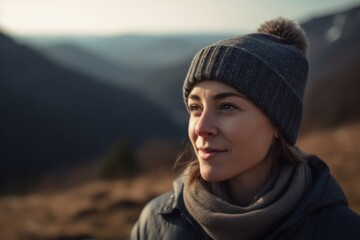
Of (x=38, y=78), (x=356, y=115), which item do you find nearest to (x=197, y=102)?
(x=356, y=115)

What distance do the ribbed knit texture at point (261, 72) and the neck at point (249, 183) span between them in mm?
225

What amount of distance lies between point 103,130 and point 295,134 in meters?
88.0

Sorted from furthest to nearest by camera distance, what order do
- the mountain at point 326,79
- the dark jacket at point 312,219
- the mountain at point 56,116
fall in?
1. the mountain at point 56,116
2. the mountain at point 326,79
3. the dark jacket at point 312,219

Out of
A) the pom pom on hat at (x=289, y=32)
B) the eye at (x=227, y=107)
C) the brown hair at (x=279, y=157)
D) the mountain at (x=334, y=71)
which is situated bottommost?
the brown hair at (x=279, y=157)

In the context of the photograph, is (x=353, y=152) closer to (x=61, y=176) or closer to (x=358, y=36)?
(x=61, y=176)

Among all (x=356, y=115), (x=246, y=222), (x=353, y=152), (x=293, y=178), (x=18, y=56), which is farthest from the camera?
(x=18, y=56)

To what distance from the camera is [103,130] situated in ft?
290

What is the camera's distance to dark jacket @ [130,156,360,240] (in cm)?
189

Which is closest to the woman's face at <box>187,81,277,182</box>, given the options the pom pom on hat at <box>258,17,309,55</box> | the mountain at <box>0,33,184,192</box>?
the pom pom on hat at <box>258,17,309,55</box>

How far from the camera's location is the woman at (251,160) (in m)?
1.92

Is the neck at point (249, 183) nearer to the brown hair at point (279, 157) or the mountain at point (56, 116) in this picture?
the brown hair at point (279, 157)

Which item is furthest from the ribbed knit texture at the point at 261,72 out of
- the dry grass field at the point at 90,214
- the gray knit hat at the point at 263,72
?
the dry grass field at the point at 90,214

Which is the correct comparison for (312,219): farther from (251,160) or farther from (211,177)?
(211,177)

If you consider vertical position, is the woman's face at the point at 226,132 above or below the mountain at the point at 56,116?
below
